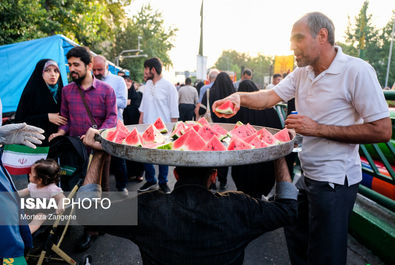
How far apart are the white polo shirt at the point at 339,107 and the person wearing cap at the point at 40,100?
354 centimetres

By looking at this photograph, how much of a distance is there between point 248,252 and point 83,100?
10.8 ft

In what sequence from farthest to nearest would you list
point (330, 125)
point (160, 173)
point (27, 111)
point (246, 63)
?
point (246, 63) < point (160, 173) < point (27, 111) < point (330, 125)

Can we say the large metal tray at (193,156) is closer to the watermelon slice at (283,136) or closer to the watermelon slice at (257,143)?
the watermelon slice at (257,143)

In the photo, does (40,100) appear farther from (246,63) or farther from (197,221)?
(246,63)

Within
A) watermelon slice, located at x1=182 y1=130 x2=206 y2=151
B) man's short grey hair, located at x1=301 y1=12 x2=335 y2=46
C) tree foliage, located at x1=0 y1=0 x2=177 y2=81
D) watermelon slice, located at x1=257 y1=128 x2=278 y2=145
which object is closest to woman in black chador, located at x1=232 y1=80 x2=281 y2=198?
watermelon slice, located at x1=257 y1=128 x2=278 y2=145

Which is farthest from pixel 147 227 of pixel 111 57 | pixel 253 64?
pixel 253 64

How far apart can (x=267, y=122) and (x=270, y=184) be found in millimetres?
1147

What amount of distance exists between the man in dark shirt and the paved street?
84.3 inches

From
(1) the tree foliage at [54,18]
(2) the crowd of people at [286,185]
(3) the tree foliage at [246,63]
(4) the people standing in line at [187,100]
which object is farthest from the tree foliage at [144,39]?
(3) the tree foliage at [246,63]

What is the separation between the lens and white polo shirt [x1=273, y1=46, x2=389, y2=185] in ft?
6.27

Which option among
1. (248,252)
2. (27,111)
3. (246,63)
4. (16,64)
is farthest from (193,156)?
(246,63)

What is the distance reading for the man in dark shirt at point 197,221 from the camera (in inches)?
58.9

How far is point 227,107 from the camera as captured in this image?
2549mm

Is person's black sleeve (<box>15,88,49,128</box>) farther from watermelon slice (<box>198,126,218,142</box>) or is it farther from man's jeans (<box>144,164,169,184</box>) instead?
watermelon slice (<box>198,126,218,142</box>)
